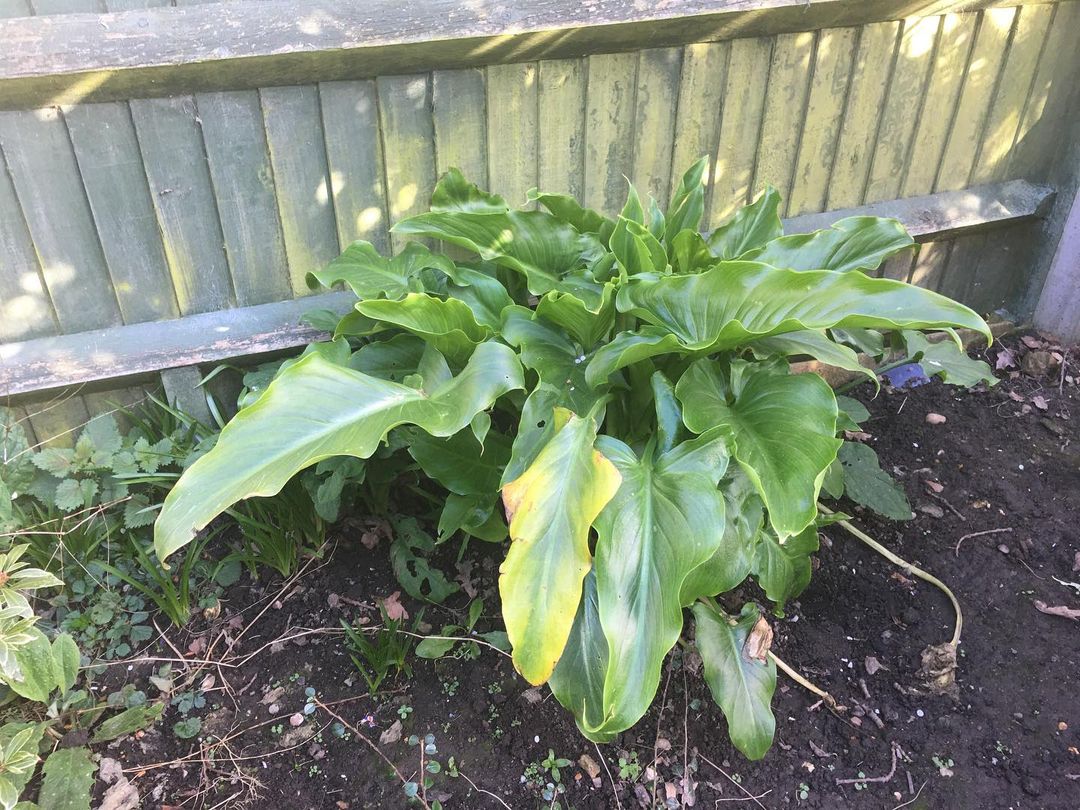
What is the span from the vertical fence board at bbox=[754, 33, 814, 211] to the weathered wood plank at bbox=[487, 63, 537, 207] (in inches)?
27.3

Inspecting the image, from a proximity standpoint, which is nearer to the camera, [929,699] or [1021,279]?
[929,699]

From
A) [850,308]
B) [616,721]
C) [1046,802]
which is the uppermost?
[850,308]

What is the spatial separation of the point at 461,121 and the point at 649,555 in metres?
1.35

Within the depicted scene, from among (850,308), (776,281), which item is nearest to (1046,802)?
(850,308)

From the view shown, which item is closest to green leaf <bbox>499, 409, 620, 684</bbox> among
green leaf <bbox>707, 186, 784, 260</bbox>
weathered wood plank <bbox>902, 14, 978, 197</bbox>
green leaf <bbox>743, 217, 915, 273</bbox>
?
green leaf <bbox>743, 217, 915, 273</bbox>

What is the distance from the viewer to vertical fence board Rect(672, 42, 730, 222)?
2.39m

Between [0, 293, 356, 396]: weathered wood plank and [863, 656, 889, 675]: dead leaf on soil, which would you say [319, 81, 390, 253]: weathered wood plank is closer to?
[0, 293, 356, 396]: weathered wood plank

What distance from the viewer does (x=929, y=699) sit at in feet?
6.35

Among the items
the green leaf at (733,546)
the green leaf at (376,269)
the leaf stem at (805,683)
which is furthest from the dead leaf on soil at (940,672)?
the green leaf at (376,269)

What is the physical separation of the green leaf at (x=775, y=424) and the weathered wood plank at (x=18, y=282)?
5.40 feet

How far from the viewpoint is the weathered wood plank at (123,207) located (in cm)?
194

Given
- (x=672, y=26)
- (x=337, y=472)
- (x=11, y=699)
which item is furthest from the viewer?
(x=672, y=26)

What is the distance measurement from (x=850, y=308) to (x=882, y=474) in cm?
91

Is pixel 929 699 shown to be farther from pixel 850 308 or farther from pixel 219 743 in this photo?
pixel 219 743
